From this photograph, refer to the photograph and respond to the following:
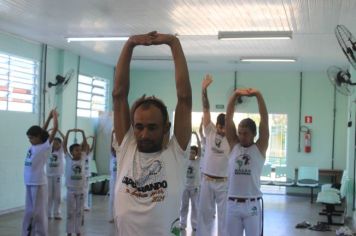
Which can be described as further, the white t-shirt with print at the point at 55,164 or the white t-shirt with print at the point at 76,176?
the white t-shirt with print at the point at 55,164

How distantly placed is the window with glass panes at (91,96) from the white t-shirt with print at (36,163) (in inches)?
244

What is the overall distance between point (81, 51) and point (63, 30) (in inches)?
104

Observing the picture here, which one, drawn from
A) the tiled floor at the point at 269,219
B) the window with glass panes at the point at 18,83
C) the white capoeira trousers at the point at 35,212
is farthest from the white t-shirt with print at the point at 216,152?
the window with glass panes at the point at 18,83

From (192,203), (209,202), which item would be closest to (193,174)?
(192,203)

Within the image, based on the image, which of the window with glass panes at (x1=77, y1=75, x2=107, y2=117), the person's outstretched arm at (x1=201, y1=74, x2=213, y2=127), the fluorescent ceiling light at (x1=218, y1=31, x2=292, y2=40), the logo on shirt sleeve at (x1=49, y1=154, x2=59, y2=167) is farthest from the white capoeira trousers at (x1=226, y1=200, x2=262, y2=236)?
the window with glass panes at (x1=77, y1=75, x2=107, y2=117)

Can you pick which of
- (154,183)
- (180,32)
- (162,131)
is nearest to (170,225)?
(154,183)

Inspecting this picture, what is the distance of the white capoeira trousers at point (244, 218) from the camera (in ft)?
14.9

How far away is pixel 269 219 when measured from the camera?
9703 millimetres

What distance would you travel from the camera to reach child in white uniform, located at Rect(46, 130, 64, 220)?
9.06 m

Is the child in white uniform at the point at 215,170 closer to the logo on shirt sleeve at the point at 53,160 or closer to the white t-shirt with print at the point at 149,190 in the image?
the logo on shirt sleeve at the point at 53,160

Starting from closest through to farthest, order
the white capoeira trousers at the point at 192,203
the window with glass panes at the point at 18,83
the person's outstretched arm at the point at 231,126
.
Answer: the person's outstretched arm at the point at 231,126 < the white capoeira trousers at the point at 192,203 < the window with glass panes at the point at 18,83

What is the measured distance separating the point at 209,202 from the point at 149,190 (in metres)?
4.42

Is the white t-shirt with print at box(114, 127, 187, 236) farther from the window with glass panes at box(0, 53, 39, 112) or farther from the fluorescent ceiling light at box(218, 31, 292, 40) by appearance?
the window with glass panes at box(0, 53, 39, 112)

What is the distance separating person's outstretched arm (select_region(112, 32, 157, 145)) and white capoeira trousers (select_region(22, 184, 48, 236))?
4.44 m
